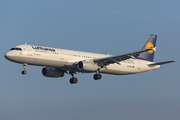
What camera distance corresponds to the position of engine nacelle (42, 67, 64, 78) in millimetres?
58125

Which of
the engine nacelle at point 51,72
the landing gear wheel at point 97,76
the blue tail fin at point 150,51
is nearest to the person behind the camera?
the landing gear wheel at point 97,76

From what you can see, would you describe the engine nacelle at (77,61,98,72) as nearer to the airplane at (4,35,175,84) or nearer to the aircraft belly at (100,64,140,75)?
the airplane at (4,35,175,84)

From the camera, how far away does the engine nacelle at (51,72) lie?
5812 cm

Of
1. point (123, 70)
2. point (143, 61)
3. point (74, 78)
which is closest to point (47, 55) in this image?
point (74, 78)

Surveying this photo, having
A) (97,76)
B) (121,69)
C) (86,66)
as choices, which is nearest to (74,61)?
(86,66)

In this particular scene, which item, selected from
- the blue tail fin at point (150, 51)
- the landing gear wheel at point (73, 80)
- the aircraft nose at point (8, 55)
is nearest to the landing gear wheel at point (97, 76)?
the landing gear wheel at point (73, 80)

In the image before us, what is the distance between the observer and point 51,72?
58.1 metres

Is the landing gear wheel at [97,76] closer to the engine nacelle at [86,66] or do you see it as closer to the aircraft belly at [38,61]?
the engine nacelle at [86,66]

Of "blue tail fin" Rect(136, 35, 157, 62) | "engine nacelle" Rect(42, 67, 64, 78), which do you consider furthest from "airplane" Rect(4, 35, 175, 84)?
"blue tail fin" Rect(136, 35, 157, 62)

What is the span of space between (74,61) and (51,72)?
6295mm

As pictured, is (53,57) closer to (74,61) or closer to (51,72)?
(74,61)

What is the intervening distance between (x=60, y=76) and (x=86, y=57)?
6.67 meters

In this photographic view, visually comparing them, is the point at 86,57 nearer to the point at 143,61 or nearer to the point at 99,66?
the point at 99,66

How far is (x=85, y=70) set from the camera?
5319 cm
